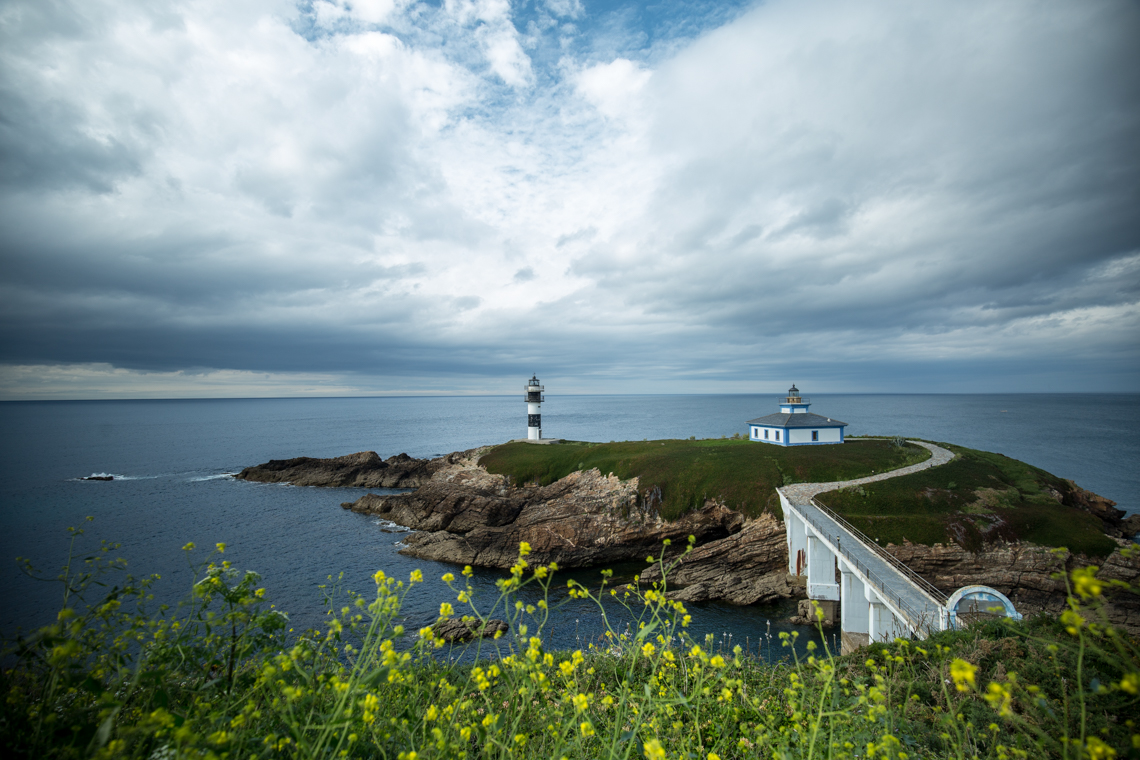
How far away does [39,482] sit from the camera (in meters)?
62.2

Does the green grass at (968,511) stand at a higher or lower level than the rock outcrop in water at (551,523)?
higher

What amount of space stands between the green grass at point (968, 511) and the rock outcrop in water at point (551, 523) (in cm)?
927

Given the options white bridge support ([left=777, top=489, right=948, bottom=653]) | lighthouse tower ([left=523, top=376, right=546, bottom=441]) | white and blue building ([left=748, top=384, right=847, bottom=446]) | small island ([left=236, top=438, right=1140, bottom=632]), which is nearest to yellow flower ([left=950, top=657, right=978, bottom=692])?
white bridge support ([left=777, top=489, right=948, bottom=653])

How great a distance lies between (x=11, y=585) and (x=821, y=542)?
164ft

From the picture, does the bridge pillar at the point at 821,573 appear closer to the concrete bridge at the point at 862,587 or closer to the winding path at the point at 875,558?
the concrete bridge at the point at 862,587

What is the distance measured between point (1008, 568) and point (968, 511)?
5.01m

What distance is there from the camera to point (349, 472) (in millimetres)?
65625

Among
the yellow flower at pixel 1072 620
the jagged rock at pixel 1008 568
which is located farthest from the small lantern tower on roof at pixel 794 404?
the yellow flower at pixel 1072 620

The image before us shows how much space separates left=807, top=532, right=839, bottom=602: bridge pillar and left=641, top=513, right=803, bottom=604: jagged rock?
248cm

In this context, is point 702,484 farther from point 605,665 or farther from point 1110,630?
point 1110,630

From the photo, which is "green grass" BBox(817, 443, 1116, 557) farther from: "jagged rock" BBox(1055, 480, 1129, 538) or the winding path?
the winding path

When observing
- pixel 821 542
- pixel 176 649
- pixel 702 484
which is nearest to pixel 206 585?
pixel 176 649

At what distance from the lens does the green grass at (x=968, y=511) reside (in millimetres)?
30250

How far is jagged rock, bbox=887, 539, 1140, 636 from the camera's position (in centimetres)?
2734
